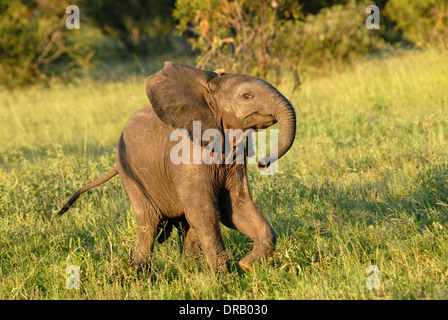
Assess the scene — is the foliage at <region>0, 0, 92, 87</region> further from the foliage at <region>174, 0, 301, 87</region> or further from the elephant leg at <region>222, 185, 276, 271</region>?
the elephant leg at <region>222, 185, 276, 271</region>

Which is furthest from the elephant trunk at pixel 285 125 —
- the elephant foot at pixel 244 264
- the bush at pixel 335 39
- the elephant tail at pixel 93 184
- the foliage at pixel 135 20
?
the foliage at pixel 135 20

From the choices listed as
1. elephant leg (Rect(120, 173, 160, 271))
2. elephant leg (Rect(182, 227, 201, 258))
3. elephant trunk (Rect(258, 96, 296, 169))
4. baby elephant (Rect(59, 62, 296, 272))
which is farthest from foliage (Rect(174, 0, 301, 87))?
elephant trunk (Rect(258, 96, 296, 169))

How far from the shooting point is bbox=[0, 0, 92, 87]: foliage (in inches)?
657

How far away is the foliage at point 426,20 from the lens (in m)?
14.1

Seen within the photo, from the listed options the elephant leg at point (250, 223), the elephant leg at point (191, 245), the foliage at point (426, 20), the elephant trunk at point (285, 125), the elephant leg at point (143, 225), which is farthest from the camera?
the foliage at point (426, 20)

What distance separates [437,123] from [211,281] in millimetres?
5358

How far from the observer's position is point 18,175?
287 inches

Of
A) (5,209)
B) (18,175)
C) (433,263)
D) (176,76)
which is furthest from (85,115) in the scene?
(433,263)

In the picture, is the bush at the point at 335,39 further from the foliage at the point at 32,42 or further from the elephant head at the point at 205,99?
the elephant head at the point at 205,99
